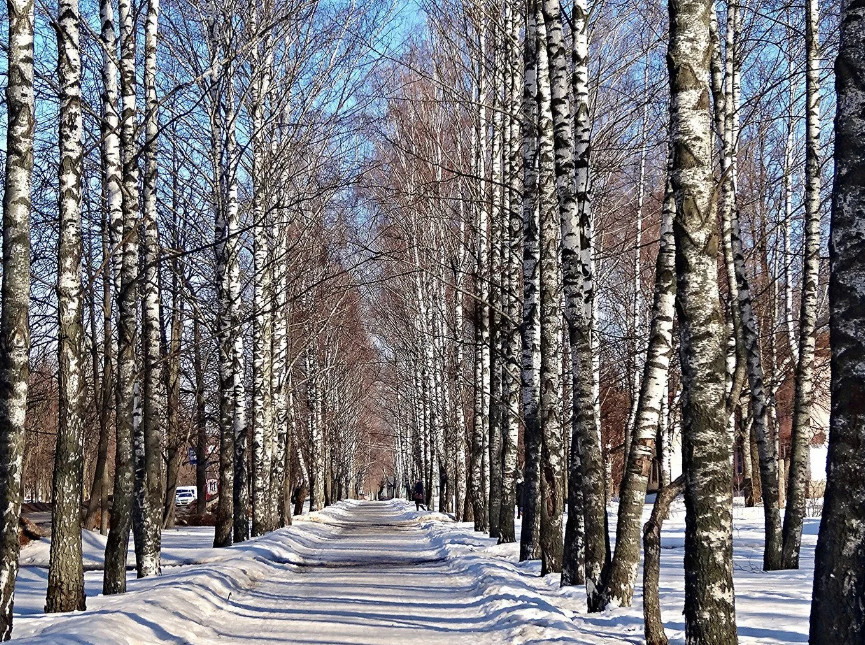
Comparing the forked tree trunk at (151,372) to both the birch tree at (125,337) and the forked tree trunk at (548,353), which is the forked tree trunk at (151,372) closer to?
the birch tree at (125,337)

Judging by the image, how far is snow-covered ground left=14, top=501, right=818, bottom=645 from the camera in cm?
885

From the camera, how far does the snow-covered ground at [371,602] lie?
348 inches

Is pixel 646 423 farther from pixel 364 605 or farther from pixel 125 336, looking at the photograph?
pixel 125 336

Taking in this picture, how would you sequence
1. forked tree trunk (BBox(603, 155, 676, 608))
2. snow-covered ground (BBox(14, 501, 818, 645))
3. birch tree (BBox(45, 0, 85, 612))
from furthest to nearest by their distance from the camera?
birch tree (BBox(45, 0, 85, 612)), forked tree trunk (BBox(603, 155, 676, 608)), snow-covered ground (BBox(14, 501, 818, 645))

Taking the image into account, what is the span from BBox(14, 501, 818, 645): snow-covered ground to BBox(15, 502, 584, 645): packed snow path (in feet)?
0.06

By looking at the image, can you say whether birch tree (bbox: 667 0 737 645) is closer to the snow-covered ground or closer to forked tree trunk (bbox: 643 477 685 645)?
forked tree trunk (bbox: 643 477 685 645)

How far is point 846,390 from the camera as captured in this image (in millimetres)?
5398

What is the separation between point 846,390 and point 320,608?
7428 millimetres

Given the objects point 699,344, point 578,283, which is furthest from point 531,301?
point 699,344

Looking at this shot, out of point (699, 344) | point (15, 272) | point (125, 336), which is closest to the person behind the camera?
point (699, 344)

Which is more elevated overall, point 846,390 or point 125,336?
point 125,336

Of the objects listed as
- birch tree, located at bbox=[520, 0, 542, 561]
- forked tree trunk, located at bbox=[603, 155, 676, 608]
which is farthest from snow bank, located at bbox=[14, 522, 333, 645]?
birch tree, located at bbox=[520, 0, 542, 561]

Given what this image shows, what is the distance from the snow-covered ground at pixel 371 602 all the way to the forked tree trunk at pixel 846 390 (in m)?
2.90

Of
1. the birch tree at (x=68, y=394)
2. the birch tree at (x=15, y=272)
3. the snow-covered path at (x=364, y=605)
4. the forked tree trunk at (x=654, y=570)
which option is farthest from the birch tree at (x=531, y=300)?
the birch tree at (x=15, y=272)
